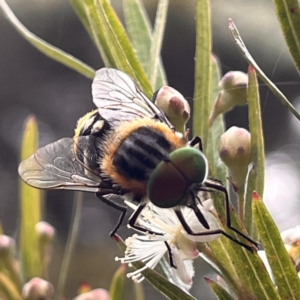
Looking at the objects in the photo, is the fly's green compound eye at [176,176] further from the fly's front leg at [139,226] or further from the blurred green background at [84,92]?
the blurred green background at [84,92]

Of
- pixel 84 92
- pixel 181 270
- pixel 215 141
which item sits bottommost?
pixel 84 92

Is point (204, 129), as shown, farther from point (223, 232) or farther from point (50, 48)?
point (50, 48)

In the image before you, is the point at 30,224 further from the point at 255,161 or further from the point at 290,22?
the point at 290,22

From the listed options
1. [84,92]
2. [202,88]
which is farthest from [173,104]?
[84,92]

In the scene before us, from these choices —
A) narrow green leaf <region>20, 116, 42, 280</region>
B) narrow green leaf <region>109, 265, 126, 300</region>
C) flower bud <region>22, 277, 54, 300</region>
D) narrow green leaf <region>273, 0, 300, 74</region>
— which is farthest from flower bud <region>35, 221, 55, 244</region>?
narrow green leaf <region>273, 0, 300, 74</region>

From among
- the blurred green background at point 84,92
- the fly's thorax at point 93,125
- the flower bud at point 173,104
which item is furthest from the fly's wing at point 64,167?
the blurred green background at point 84,92

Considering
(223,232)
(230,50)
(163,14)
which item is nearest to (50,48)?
(163,14)

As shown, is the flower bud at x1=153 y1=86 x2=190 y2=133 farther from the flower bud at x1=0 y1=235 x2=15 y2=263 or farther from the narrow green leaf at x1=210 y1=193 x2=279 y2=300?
the flower bud at x1=0 y1=235 x2=15 y2=263
